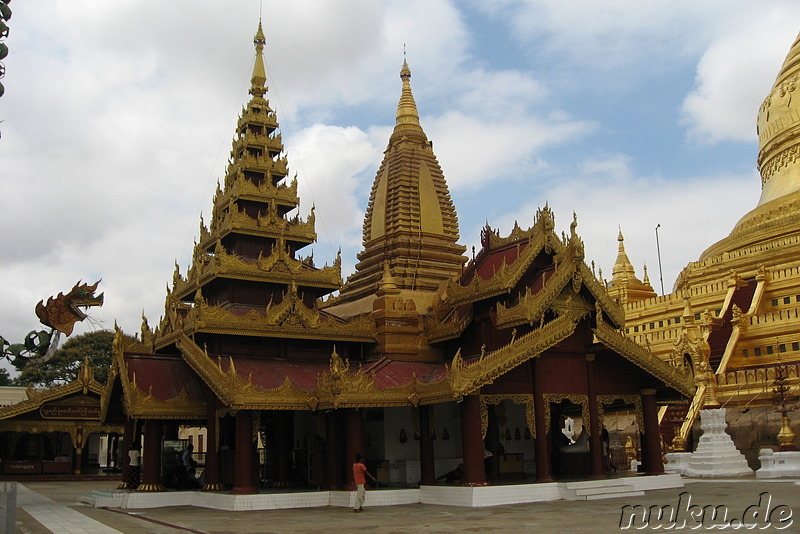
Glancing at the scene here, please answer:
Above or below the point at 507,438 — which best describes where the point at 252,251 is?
above

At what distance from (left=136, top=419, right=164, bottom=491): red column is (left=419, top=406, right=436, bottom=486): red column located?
7035 millimetres

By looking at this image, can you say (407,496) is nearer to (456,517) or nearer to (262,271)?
(456,517)

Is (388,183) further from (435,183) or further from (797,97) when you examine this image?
(797,97)

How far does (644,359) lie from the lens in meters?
22.4

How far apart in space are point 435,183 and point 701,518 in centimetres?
2021

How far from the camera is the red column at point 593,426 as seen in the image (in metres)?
21.7

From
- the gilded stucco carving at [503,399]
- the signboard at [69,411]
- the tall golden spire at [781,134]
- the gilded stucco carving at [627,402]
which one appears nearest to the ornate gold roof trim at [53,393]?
the signboard at [69,411]

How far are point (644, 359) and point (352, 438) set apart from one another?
817 cm

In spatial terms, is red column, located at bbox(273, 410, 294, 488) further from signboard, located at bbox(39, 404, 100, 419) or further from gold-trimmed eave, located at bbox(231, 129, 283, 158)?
signboard, located at bbox(39, 404, 100, 419)

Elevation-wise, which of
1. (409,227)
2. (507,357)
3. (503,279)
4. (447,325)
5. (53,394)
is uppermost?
(409,227)

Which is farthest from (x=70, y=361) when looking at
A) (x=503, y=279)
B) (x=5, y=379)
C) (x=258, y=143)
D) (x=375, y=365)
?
(x=503, y=279)

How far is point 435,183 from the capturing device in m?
33.1

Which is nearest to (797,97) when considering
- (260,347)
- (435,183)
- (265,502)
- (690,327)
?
(690,327)

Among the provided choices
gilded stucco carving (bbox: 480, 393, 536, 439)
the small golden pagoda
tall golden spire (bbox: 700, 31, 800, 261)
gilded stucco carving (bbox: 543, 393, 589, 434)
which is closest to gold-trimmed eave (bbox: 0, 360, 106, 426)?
gilded stucco carving (bbox: 480, 393, 536, 439)
